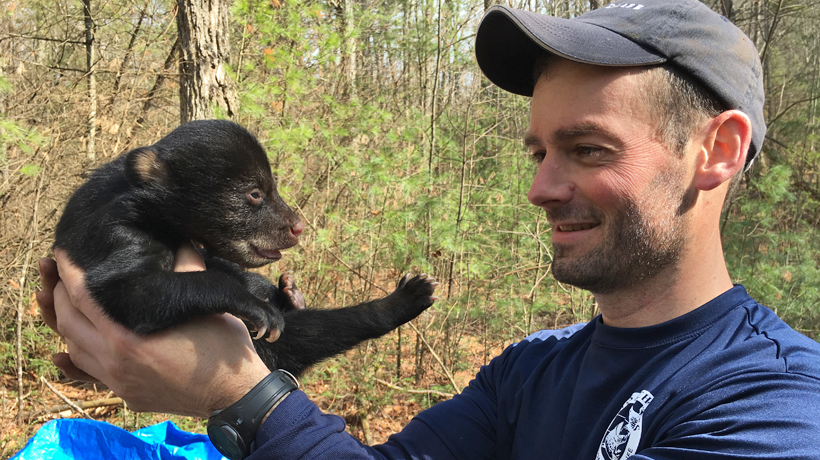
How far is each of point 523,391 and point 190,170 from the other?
2.10m

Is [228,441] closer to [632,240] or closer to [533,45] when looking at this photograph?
[632,240]

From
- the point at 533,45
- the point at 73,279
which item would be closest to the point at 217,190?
the point at 73,279

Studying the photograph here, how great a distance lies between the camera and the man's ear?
178 cm

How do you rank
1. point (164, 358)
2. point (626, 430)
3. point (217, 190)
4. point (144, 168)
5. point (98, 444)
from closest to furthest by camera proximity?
point (626, 430) < point (164, 358) < point (144, 168) < point (217, 190) < point (98, 444)

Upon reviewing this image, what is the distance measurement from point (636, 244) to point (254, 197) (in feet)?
7.27

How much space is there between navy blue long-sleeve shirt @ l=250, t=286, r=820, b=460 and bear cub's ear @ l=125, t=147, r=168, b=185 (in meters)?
1.60

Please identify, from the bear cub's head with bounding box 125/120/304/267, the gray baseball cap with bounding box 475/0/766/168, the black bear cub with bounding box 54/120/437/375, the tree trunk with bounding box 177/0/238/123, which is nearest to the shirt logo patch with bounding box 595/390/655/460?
the gray baseball cap with bounding box 475/0/766/168

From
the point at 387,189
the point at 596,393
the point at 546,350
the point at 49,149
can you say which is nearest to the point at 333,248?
the point at 387,189

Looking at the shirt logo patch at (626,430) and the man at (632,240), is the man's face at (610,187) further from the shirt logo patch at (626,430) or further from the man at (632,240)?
the shirt logo patch at (626,430)

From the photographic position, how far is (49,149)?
248 inches

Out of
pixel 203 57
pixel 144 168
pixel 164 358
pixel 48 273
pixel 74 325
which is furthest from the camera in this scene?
pixel 203 57

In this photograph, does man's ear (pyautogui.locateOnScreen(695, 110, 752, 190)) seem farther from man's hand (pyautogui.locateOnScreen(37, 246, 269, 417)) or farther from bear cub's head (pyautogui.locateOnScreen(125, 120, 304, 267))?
bear cub's head (pyautogui.locateOnScreen(125, 120, 304, 267))

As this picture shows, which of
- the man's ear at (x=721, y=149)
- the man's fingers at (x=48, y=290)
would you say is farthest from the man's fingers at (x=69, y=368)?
the man's ear at (x=721, y=149)

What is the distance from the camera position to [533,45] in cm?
214
